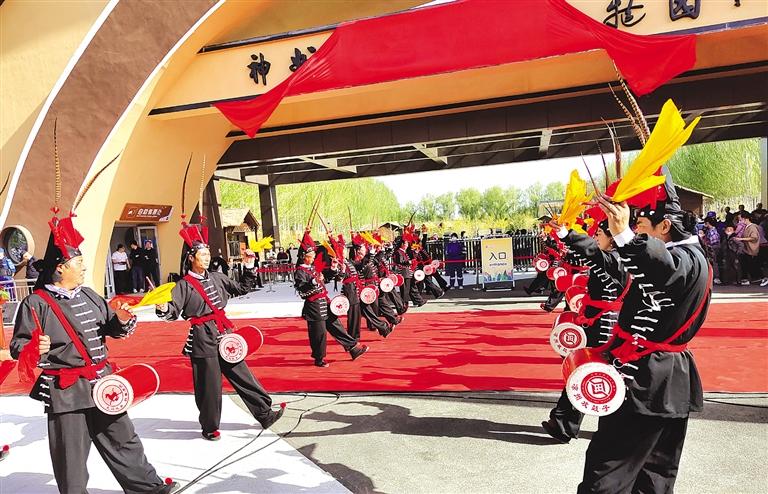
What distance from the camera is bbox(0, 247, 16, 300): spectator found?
10719 mm

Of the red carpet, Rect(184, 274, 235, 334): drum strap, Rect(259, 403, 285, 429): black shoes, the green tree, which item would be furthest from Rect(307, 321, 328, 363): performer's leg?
the green tree

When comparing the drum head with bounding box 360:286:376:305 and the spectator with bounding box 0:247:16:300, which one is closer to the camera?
the drum head with bounding box 360:286:376:305

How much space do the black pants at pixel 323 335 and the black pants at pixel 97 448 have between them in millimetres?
3253

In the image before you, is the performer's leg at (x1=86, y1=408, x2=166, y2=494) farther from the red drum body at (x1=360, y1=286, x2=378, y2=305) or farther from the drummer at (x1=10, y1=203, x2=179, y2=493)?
the red drum body at (x1=360, y1=286, x2=378, y2=305)

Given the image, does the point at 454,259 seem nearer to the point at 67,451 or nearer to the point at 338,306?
the point at 338,306

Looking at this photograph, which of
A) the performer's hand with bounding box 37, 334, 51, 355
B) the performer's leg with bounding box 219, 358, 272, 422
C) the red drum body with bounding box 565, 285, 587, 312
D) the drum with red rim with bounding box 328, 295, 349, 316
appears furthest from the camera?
the drum with red rim with bounding box 328, 295, 349, 316

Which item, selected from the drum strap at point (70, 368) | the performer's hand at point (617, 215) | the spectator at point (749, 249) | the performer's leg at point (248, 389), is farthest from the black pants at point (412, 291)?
the performer's hand at point (617, 215)

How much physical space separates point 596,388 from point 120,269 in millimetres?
14500

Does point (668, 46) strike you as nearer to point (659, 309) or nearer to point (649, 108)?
point (649, 108)

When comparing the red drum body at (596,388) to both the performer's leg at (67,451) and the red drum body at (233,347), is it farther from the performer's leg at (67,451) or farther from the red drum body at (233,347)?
the performer's leg at (67,451)

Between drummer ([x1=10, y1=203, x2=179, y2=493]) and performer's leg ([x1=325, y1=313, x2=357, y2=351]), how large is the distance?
11.7 feet

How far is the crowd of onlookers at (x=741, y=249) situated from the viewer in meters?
11.0

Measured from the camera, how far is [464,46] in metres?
8.36

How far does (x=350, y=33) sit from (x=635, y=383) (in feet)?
27.1
